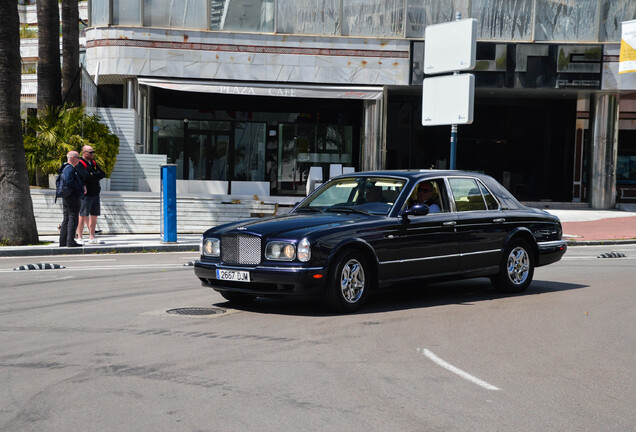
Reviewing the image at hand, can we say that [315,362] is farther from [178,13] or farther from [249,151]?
[249,151]

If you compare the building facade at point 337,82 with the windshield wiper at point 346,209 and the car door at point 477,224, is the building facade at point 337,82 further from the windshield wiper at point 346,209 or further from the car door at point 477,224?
the windshield wiper at point 346,209

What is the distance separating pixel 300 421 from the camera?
5129 mm

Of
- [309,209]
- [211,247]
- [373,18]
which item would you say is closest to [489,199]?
[309,209]

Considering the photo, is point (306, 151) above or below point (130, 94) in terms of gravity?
below

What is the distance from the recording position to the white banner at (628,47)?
94.7 feet

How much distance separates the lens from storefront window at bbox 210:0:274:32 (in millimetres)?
29234

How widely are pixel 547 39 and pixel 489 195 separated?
20.8 m

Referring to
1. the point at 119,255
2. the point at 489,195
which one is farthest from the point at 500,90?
the point at 489,195

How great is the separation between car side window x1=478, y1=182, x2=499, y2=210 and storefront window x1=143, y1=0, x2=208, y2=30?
20.0m

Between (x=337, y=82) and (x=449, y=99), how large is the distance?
1068 centimetres

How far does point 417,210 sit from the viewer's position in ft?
31.5

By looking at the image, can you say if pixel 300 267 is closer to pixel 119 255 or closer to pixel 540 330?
pixel 540 330

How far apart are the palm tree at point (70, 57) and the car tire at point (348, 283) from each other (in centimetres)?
1667

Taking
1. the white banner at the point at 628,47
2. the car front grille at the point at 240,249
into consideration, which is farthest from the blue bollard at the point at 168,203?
the white banner at the point at 628,47
